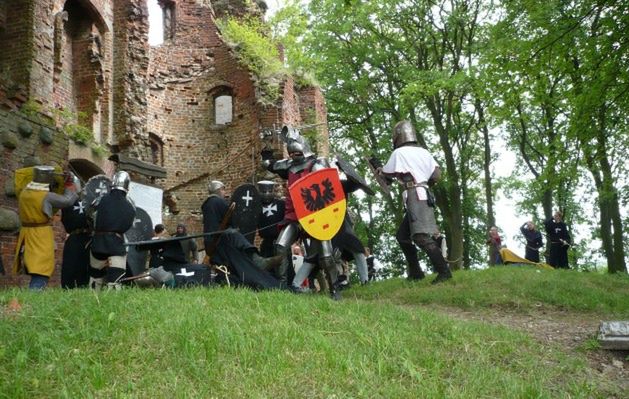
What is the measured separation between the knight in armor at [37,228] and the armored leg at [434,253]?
4.68 m

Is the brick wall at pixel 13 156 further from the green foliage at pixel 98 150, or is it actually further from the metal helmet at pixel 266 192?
the metal helmet at pixel 266 192

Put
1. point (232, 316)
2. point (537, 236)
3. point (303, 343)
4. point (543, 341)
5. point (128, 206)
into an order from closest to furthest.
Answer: point (303, 343) → point (232, 316) → point (543, 341) → point (128, 206) → point (537, 236)

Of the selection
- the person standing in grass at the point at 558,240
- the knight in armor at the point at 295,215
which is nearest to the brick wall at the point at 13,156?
the knight in armor at the point at 295,215

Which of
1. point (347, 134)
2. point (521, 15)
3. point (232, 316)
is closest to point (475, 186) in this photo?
point (347, 134)

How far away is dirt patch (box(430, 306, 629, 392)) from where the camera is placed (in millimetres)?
4823

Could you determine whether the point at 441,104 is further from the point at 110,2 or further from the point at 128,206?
the point at 128,206

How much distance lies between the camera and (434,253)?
8734 millimetres

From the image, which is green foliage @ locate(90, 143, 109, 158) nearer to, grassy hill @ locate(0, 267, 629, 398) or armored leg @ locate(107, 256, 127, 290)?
armored leg @ locate(107, 256, 127, 290)

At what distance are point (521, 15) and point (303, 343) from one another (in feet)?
34.9

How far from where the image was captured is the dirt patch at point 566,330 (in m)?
4.82

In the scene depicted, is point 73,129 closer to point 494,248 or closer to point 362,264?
point 362,264

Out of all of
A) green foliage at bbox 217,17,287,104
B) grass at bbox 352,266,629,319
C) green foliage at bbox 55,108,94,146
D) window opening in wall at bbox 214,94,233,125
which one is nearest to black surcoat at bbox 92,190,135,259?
grass at bbox 352,266,629,319

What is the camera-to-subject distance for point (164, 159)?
21.1 m

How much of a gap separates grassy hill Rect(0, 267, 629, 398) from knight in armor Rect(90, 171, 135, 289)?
1964mm
